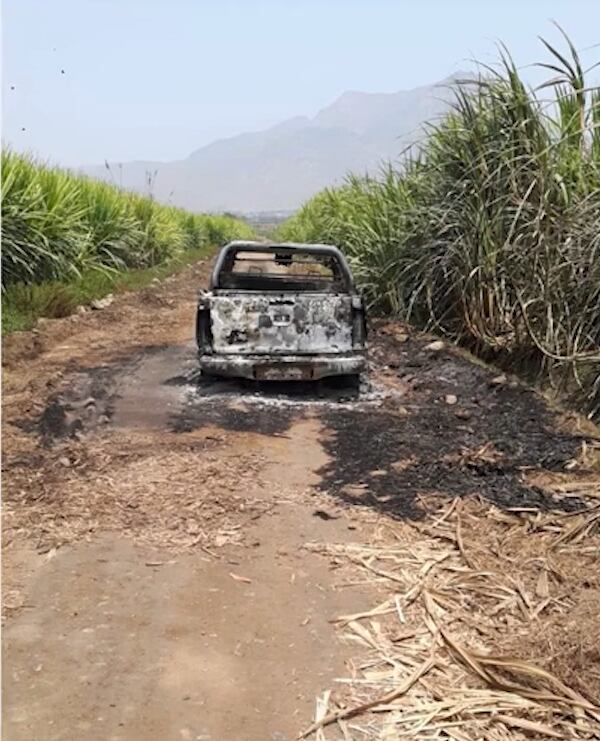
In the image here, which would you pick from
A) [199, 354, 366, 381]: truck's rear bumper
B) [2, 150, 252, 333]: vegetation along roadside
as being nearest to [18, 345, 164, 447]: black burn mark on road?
[199, 354, 366, 381]: truck's rear bumper

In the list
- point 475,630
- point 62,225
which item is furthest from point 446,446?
point 62,225

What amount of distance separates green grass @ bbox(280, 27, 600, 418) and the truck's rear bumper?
1964 mm

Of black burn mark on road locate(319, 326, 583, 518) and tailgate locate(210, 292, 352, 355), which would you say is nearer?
black burn mark on road locate(319, 326, 583, 518)

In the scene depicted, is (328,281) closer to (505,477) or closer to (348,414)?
(348,414)

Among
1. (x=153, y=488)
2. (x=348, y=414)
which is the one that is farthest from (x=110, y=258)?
(x=153, y=488)

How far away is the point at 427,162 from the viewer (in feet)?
36.2

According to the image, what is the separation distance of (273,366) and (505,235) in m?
3.00

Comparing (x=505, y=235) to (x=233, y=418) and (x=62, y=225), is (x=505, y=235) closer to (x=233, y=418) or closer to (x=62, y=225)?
(x=233, y=418)

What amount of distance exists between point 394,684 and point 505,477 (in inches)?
109

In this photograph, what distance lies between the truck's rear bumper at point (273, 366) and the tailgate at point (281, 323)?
0.08 meters

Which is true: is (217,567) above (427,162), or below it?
below

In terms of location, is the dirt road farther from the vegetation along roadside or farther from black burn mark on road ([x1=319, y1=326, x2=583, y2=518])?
the vegetation along roadside

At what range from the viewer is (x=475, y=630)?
3.66 meters

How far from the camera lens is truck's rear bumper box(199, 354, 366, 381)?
777 cm
